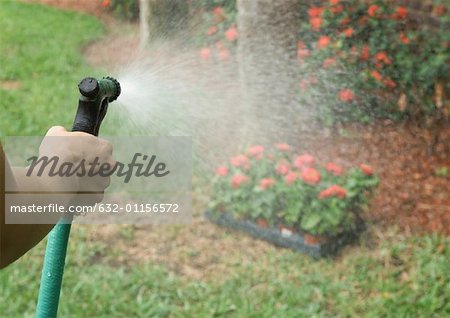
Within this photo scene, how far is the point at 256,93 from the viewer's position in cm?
457

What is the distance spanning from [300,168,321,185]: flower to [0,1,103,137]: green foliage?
2012mm

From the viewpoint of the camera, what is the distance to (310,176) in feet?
12.0

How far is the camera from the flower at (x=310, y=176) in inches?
144

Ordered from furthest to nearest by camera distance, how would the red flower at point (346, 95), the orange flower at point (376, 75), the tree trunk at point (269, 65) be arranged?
the orange flower at point (376, 75)
the red flower at point (346, 95)
the tree trunk at point (269, 65)

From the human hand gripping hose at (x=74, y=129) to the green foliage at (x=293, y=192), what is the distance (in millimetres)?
1992

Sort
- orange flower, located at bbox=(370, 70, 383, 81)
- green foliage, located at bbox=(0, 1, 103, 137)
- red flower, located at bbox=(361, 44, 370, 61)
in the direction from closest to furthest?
orange flower, located at bbox=(370, 70, 383, 81) → red flower, located at bbox=(361, 44, 370, 61) → green foliage, located at bbox=(0, 1, 103, 137)

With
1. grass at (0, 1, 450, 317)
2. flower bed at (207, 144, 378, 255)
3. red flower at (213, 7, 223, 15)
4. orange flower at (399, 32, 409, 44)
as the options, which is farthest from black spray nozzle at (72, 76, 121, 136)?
red flower at (213, 7, 223, 15)

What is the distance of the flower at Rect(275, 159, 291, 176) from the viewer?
3.76m

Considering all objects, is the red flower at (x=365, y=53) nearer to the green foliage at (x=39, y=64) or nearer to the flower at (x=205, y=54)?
the flower at (x=205, y=54)

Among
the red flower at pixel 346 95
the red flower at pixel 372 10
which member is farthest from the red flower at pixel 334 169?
the red flower at pixel 372 10

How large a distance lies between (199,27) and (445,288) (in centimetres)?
297

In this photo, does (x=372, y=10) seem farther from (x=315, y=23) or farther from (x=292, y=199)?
(x=292, y=199)

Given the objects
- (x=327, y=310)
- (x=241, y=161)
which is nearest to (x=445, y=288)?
(x=327, y=310)

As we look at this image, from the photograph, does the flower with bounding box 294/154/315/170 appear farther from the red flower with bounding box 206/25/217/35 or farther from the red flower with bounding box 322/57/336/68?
the red flower with bounding box 206/25/217/35
